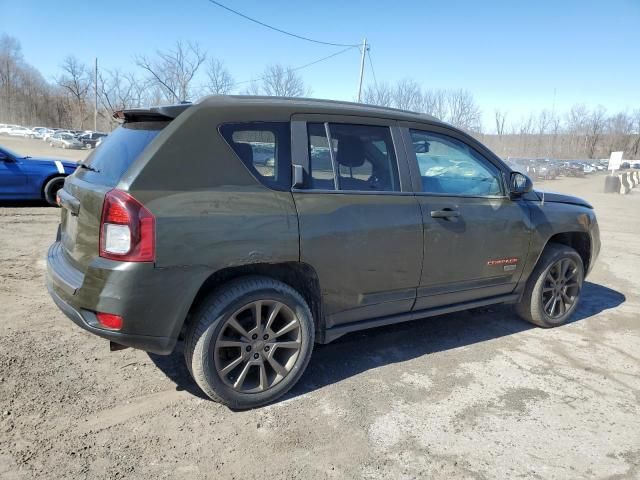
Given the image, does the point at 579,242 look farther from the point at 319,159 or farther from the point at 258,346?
the point at 258,346

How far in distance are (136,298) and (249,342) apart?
2.50ft

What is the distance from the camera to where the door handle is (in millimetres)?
3557

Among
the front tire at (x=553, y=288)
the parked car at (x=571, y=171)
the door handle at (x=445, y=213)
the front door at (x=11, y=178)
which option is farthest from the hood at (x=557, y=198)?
the parked car at (x=571, y=171)

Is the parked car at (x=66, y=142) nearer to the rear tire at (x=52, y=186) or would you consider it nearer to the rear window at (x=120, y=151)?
the rear tire at (x=52, y=186)

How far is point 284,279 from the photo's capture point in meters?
3.21

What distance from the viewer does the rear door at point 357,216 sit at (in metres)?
3.09

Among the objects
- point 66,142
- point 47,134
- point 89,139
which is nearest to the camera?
point 66,142

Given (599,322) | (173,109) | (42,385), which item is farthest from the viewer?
(599,322)

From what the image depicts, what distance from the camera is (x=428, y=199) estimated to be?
3574 mm

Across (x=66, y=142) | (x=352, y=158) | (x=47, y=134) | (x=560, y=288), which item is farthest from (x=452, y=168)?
(x=47, y=134)

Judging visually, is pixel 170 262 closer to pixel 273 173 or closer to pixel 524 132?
pixel 273 173

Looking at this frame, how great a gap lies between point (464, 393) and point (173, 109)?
2697 mm

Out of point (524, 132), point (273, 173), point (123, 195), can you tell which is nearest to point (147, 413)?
point (123, 195)

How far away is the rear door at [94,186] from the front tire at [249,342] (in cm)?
77
